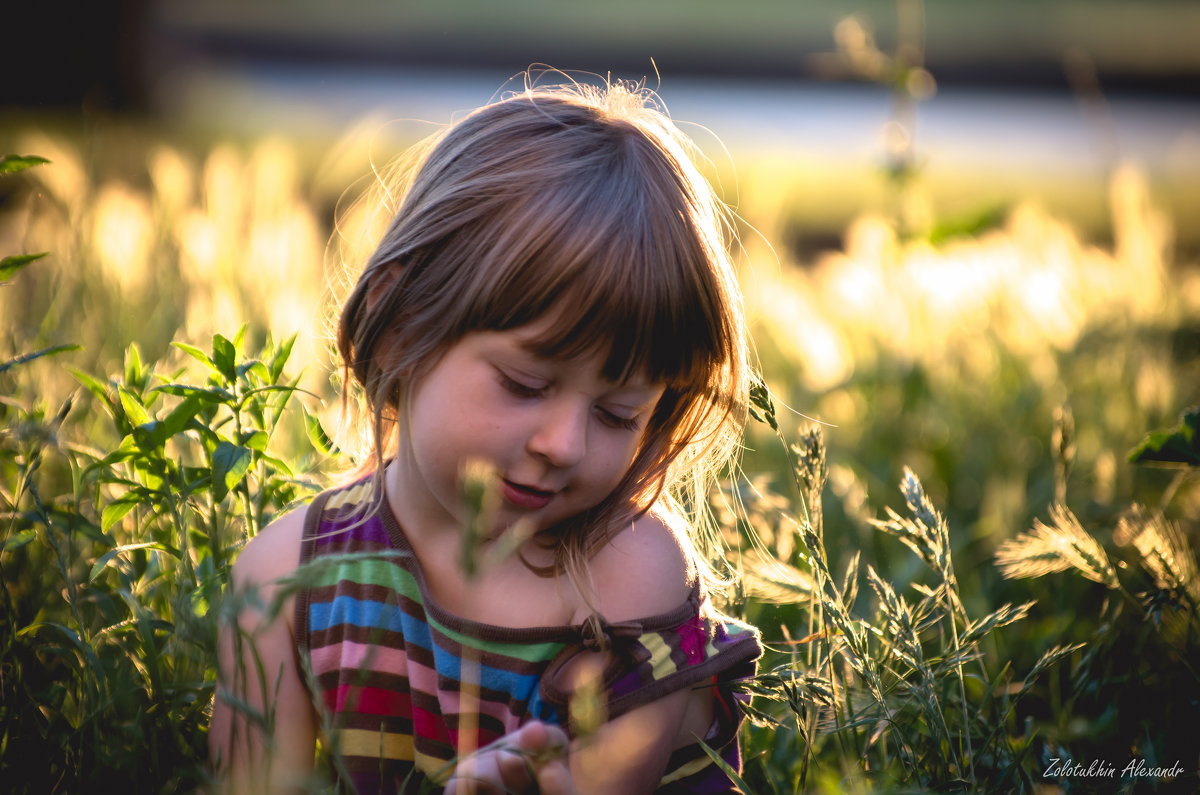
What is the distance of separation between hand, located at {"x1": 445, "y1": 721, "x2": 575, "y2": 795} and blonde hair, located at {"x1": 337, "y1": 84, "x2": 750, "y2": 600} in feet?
1.02

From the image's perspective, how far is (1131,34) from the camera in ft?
62.2

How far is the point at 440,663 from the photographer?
147cm

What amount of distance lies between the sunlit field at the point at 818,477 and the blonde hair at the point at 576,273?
12 cm

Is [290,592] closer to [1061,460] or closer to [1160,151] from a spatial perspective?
[1061,460]

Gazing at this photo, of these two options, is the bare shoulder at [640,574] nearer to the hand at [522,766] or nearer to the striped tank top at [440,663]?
the striped tank top at [440,663]

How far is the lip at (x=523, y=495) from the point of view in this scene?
52.7 inches

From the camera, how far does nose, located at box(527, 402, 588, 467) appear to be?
128 cm

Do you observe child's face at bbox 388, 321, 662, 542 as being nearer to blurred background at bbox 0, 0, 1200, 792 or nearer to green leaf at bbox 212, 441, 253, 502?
green leaf at bbox 212, 441, 253, 502

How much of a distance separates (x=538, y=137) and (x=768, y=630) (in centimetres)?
107

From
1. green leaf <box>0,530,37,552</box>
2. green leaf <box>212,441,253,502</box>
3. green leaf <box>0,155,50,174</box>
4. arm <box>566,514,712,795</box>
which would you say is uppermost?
green leaf <box>0,155,50,174</box>

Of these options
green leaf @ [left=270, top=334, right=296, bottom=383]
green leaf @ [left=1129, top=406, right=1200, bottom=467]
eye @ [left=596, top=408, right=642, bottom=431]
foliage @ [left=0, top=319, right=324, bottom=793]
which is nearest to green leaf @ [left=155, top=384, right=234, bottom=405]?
→ foliage @ [left=0, top=319, right=324, bottom=793]

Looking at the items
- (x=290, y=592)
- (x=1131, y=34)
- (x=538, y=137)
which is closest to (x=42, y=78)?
(x=538, y=137)

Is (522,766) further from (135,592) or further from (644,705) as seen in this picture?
(135,592)

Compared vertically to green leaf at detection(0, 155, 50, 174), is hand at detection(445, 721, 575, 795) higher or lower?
lower
